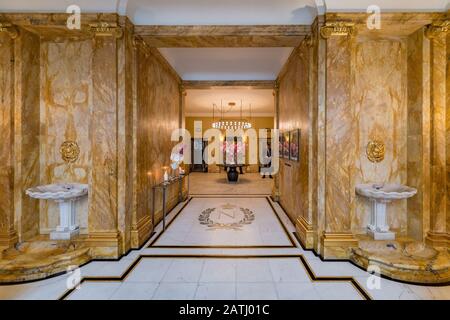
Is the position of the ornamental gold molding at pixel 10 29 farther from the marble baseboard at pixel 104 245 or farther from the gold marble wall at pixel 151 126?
the marble baseboard at pixel 104 245

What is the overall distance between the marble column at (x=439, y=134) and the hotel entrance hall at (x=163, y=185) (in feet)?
0.05

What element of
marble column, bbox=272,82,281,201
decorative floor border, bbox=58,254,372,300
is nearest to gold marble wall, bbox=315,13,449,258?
decorative floor border, bbox=58,254,372,300

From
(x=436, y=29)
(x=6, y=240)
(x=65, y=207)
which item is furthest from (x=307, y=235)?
(x=6, y=240)

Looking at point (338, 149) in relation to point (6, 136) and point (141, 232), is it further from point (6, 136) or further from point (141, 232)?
point (6, 136)

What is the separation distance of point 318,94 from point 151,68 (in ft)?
10.5

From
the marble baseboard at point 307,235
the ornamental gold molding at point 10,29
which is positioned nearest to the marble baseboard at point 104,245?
the marble baseboard at point 307,235

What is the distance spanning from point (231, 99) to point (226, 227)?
6941 mm

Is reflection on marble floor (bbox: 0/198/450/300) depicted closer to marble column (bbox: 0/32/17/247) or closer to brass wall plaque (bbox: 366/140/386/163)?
marble column (bbox: 0/32/17/247)

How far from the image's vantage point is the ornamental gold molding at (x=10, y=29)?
3.50m

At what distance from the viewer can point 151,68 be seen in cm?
467

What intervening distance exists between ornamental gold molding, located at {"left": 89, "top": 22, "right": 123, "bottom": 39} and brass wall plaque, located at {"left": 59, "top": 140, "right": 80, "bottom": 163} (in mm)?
1838

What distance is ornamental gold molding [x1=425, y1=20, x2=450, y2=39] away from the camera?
346cm

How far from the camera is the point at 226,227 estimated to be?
4.86 metres
